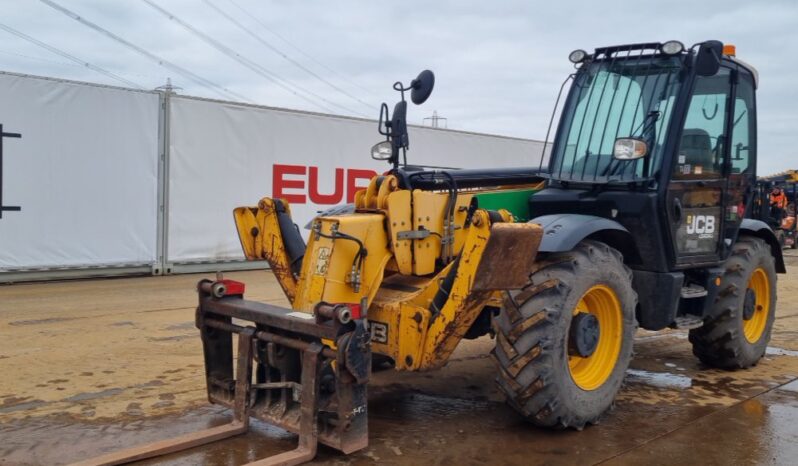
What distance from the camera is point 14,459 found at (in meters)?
4.09

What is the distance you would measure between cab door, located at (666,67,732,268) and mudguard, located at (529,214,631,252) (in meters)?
0.81

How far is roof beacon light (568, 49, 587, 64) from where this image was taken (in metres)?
6.06

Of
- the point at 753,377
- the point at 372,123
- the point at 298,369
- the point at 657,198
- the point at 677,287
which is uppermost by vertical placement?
the point at 372,123

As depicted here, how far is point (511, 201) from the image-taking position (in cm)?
576

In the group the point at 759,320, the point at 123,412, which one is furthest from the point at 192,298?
the point at 759,320

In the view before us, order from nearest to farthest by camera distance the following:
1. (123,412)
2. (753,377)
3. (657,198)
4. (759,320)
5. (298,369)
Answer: (298,369) < (123,412) < (657,198) < (753,377) < (759,320)

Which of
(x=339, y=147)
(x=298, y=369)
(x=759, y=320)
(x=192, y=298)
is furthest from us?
(x=339, y=147)

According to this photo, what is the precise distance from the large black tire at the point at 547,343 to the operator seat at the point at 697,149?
1513 millimetres

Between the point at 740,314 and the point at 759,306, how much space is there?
0.80 m

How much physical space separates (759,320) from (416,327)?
4.10 metres

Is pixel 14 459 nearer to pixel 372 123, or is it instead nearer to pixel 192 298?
pixel 192 298

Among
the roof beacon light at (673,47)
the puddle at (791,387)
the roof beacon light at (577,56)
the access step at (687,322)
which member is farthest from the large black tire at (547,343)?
the puddle at (791,387)

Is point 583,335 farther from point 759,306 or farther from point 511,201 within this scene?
point 759,306

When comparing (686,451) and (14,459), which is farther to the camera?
(686,451)
